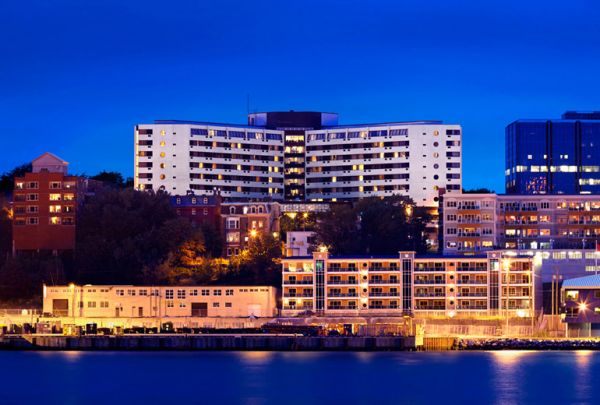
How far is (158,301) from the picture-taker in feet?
618

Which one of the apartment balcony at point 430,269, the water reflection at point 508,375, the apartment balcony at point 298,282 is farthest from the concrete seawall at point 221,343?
the apartment balcony at point 430,269

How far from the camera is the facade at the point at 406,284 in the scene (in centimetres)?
18600

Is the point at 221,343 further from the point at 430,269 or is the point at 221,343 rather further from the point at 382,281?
the point at 430,269

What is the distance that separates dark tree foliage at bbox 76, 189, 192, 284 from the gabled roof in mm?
47622

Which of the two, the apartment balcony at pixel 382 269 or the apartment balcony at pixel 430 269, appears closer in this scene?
the apartment balcony at pixel 430 269

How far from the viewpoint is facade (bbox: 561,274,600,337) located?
596ft

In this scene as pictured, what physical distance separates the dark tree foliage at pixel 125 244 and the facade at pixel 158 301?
4337 millimetres

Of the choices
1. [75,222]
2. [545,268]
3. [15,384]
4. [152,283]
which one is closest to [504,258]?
[545,268]

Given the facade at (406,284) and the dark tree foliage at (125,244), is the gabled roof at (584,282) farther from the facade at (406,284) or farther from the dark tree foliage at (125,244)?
the dark tree foliage at (125,244)

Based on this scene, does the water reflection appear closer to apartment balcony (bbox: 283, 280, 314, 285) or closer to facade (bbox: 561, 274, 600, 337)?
facade (bbox: 561, 274, 600, 337)

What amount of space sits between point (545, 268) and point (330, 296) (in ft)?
91.3

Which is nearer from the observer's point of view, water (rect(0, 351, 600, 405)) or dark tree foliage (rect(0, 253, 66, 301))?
water (rect(0, 351, 600, 405))

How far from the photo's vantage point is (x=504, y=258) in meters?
187

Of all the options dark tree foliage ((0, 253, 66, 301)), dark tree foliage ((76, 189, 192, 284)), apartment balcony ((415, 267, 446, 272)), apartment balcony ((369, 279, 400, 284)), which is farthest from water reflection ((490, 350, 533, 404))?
dark tree foliage ((0, 253, 66, 301))
